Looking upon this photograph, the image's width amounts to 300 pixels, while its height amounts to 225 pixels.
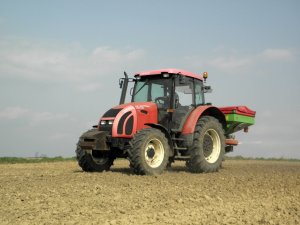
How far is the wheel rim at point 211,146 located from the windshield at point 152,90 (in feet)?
4.88

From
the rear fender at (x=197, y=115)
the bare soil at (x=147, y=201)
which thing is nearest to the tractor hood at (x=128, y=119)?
the rear fender at (x=197, y=115)

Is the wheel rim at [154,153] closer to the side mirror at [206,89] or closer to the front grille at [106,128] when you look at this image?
the front grille at [106,128]

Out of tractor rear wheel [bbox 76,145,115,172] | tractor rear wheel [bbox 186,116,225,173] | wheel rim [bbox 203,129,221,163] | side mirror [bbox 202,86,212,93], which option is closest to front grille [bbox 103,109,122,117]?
tractor rear wheel [bbox 76,145,115,172]

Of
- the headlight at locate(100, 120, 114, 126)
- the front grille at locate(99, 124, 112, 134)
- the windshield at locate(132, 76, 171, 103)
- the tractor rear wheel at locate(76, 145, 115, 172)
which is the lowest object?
the tractor rear wheel at locate(76, 145, 115, 172)

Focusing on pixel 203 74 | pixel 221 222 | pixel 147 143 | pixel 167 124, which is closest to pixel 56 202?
pixel 221 222

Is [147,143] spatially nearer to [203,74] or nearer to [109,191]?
[109,191]

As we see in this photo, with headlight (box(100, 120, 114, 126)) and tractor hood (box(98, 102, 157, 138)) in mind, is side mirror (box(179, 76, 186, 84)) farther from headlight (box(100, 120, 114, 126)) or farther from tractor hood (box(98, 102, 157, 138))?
headlight (box(100, 120, 114, 126))

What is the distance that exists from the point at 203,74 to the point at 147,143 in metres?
3.36

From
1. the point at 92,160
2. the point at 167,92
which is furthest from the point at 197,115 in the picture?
the point at 92,160

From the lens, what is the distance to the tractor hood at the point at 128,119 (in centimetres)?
917

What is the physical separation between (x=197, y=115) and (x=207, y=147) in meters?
1.00

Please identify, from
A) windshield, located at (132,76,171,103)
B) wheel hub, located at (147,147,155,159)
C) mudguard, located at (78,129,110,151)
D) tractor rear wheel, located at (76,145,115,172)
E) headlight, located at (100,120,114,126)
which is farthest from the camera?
windshield, located at (132,76,171,103)

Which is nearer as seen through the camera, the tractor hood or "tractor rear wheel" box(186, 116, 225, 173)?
the tractor hood

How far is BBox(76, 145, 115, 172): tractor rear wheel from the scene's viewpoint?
31.9ft
